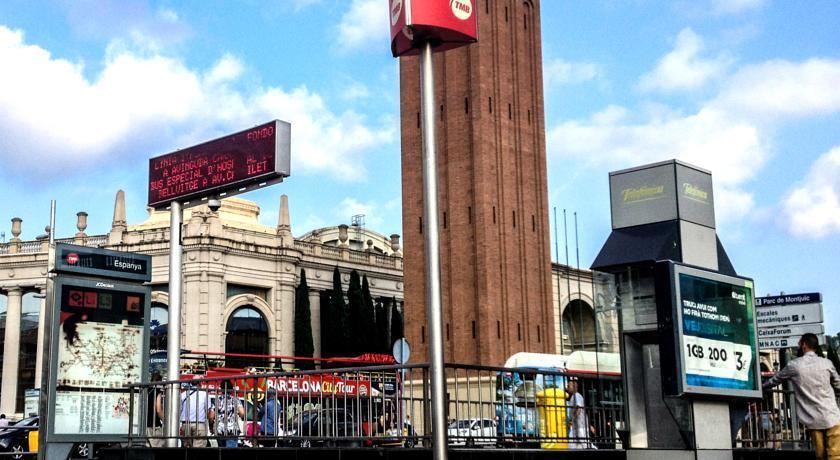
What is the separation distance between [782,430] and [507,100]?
32.8 meters

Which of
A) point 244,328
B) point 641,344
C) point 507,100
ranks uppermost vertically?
point 507,100

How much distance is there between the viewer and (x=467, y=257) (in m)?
43.7

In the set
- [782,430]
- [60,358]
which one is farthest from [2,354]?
[782,430]

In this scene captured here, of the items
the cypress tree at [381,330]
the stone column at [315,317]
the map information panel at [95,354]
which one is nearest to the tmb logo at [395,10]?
the map information panel at [95,354]

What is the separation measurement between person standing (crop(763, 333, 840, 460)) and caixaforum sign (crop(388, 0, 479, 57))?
458cm

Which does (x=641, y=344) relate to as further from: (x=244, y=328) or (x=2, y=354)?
(x=2, y=354)

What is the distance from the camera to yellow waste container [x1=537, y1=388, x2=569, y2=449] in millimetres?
11688

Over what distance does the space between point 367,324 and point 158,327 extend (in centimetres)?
1256

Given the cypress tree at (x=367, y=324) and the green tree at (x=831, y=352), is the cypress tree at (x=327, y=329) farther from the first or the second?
the green tree at (x=831, y=352)

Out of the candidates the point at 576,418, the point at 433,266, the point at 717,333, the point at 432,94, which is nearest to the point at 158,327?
the point at 576,418

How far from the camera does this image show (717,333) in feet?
33.6

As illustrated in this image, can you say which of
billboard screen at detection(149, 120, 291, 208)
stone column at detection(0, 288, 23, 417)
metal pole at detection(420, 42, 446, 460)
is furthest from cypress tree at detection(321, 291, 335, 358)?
metal pole at detection(420, 42, 446, 460)

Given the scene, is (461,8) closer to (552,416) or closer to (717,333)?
(717,333)

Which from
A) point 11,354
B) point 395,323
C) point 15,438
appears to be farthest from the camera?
point 395,323
